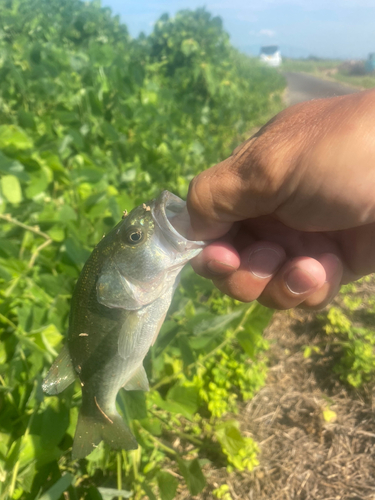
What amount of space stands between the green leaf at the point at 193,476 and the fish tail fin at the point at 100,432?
1.83 ft

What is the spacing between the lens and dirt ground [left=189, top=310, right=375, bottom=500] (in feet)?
6.72

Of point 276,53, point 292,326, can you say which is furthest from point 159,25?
point 276,53

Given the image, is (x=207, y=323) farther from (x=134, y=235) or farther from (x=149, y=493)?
(x=149, y=493)

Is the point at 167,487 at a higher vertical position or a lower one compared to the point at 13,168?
lower

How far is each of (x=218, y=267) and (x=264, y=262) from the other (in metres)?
0.24

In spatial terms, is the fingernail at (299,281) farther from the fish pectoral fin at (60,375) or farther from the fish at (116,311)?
the fish pectoral fin at (60,375)

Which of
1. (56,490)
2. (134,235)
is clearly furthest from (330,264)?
(56,490)

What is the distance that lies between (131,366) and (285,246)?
0.90m

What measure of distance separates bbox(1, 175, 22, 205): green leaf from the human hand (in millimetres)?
1079

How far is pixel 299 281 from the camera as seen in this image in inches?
52.0

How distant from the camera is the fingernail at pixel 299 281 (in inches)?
51.6

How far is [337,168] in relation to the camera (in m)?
0.94

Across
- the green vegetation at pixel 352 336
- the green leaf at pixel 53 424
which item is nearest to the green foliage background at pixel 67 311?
the green leaf at pixel 53 424

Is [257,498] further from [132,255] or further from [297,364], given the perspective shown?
[132,255]
